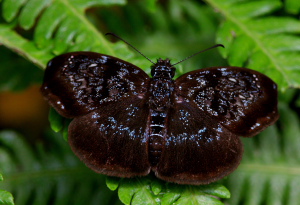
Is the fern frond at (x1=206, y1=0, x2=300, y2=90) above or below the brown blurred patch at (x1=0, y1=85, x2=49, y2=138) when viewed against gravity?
above

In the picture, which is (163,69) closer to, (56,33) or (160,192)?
(160,192)

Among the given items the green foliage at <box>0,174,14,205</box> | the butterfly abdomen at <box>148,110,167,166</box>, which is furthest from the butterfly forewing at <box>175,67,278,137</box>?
the green foliage at <box>0,174,14,205</box>

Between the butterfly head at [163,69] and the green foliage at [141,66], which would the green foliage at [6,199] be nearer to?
the green foliage at [141,66]

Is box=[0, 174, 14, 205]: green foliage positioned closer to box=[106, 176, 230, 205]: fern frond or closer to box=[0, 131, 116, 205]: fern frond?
box=[106, 176, 230, 205]: fern frond

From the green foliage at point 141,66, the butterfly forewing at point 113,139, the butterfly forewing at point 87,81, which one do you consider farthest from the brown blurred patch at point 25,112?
the butterfly forewing at point 113,139

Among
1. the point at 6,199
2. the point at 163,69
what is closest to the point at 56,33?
the point at 163,69

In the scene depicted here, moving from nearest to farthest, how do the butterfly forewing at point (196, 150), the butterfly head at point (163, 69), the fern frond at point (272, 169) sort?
the butterfly forewing at point (196, 150)
the butterfly head at point (163, 69)
the fern frond at point (272, 169)
